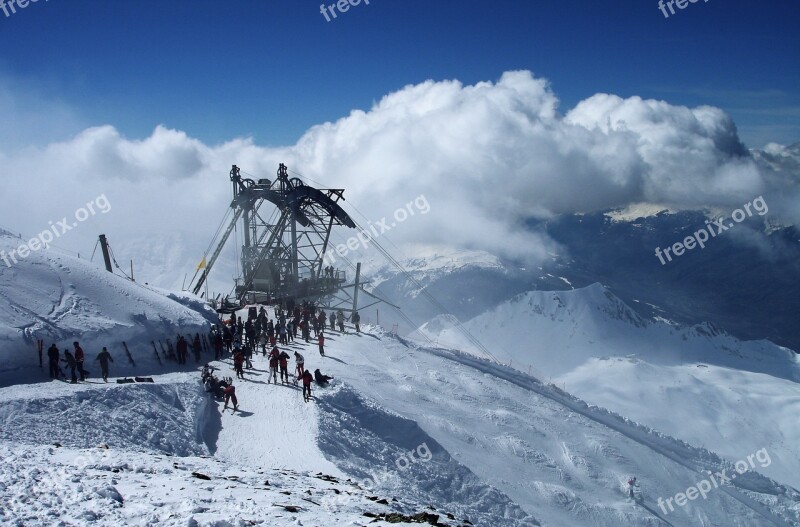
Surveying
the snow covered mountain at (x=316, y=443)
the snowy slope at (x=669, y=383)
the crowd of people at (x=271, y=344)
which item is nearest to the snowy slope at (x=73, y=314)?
the snow covered mountain at (x=316, y=443)

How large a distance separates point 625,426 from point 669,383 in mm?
106904

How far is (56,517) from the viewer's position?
9.52 metres

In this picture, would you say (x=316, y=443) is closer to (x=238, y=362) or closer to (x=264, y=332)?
(x=238, y=362)

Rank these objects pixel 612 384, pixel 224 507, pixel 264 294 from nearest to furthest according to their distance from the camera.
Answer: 1. pixel 224 507
2. pixel 264 294
3. pixel 612 384

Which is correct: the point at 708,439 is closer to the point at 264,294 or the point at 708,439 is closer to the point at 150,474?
the point at 264,294

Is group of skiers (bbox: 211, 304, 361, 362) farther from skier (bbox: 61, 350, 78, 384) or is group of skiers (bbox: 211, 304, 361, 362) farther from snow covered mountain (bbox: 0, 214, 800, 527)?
skier (bbox: 61, 350, 78, 384)

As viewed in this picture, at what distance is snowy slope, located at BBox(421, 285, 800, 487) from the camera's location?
322 feet

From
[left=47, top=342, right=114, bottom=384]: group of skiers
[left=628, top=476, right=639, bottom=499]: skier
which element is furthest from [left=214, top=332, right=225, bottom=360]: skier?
[left=628, top=476, right=639, bottom=499]: skier

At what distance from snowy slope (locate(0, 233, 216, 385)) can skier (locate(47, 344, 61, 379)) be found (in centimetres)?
48

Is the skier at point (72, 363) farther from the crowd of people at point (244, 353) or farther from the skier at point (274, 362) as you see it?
the skier at point (274, 362)

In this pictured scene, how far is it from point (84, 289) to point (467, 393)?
1746 centimetres

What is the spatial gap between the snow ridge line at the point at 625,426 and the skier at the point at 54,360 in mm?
19237

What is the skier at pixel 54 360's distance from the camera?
19.3 meters

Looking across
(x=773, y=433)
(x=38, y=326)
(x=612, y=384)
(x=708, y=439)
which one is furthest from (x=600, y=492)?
(x=612, y=384)
